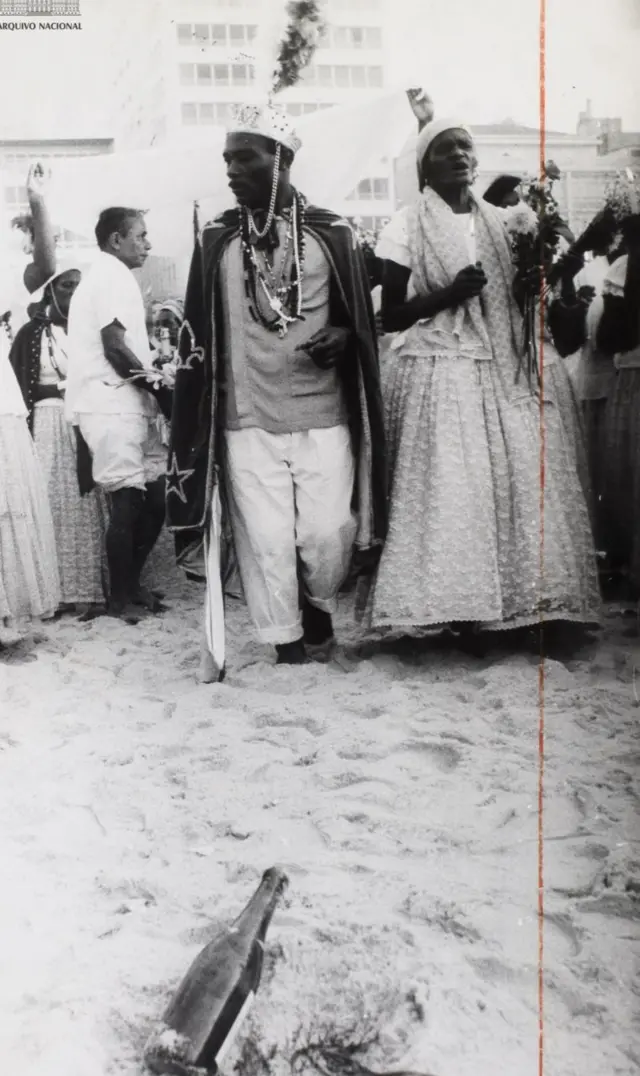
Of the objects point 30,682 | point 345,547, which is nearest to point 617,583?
point 345,547

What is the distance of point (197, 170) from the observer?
1.62 m

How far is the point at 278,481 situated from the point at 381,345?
0.37 meters

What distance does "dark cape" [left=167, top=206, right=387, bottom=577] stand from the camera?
6.05 ft

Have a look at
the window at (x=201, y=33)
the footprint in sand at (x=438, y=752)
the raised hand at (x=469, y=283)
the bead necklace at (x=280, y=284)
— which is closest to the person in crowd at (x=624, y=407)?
the raised hand at (x=469, y=283)

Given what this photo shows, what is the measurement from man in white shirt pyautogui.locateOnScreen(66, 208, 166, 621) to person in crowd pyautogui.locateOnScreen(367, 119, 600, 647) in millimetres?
472

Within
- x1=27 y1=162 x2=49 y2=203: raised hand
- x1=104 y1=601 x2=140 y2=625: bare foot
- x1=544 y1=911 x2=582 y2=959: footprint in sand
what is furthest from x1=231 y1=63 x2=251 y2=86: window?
x1=544 y1=911 x2=582 y2=959: footprint in sand

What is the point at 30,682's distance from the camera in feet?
5.27

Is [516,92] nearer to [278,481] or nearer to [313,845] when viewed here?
[278,481]

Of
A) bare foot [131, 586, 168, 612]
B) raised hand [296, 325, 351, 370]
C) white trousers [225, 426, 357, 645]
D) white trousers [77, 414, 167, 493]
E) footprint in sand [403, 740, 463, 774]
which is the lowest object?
footprint in sand [403, 740, 463, 774]

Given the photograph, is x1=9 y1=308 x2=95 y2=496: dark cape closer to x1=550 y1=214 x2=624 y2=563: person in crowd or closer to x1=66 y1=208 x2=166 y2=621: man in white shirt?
x1=66 y1=208 x2=166 y2=621: man in white shirt

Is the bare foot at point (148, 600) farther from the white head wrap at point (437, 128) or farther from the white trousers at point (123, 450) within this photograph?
the white head wrap at point (437, 128)

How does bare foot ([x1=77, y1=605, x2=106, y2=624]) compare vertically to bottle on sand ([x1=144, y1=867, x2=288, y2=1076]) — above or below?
above

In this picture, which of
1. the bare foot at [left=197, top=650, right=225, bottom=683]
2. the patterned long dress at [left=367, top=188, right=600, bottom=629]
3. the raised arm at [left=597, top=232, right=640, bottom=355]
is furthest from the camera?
the patterned long dress at [left=367, top=188, right=600, bottom=629]

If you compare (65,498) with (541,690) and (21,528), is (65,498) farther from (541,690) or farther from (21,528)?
(541,690)
